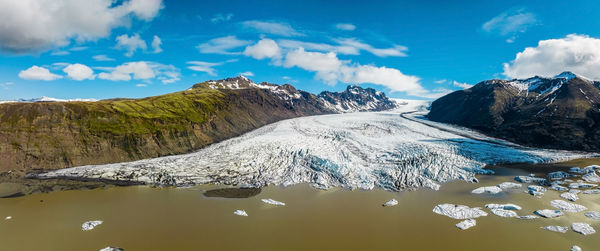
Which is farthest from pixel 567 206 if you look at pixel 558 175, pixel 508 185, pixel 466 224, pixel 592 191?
pixel 558 175

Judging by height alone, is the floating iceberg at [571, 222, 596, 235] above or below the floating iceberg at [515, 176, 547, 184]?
below

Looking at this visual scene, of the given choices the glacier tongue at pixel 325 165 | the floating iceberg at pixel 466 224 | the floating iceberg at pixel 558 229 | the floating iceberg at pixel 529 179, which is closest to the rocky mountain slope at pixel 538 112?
the glacier tongue at pixel 325 165

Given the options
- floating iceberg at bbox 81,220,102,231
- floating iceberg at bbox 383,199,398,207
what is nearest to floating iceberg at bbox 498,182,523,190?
floating iceberg at bbox 383,199,398,207

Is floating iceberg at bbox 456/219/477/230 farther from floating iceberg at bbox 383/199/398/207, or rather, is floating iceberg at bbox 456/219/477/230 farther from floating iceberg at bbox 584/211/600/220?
floating iceberg at bbox 584/211/600/220

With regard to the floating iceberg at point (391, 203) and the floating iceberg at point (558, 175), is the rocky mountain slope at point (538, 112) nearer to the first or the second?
the floating iceberg at point (558, 175)

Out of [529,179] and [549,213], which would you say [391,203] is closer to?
[549,213]

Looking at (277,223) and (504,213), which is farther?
(504,213)
